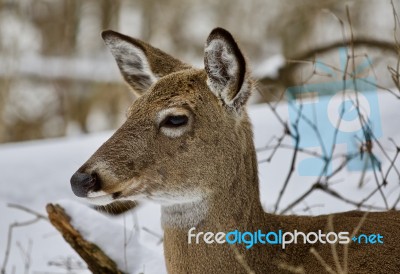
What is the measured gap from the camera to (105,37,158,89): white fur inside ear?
11.8ft

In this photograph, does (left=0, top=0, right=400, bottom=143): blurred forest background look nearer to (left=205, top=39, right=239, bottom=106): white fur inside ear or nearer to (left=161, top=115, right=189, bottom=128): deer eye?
(left=205, top=39, right=239, bottom=106): white fur inside ear

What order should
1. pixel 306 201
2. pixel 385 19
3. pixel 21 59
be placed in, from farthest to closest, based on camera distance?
1. pixel 21 59
2. pixel 385 19
3. pixel 306 201

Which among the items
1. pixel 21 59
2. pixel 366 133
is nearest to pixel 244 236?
pixel 366 133

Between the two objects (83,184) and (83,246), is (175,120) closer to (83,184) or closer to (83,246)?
(83,184)

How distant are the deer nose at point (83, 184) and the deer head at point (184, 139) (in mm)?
20

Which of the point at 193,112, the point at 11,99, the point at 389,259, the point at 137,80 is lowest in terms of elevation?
the point at 389,259

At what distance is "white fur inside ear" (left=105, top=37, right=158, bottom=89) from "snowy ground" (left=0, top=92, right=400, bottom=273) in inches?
27.1

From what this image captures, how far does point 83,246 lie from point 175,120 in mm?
1196

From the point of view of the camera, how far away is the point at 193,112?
10.2ft

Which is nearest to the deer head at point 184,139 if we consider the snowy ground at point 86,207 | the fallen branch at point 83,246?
the snowy ground at point 86,207

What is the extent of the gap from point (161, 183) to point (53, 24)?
15.7 m

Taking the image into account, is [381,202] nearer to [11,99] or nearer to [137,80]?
[137,80]

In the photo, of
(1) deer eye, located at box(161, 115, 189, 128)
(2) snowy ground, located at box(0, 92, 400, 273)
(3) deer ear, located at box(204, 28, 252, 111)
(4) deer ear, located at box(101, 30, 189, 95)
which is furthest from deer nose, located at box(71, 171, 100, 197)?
(2) snowy ground, located at box(0, 92, 400, 273)

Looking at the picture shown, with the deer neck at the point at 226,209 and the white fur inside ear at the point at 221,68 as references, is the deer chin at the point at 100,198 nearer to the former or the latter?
the deer neck at the point at 226,209
